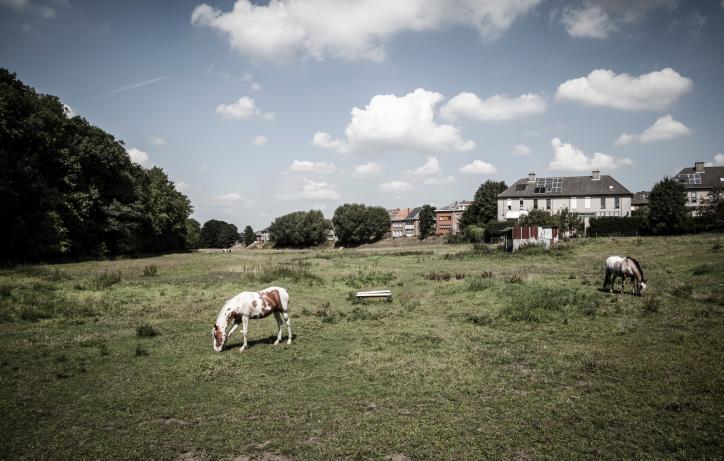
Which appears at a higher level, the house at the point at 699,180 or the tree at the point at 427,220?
the house at the point at 699,180

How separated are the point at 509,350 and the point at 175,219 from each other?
2795 inches

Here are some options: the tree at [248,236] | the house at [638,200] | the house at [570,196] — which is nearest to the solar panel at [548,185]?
the house at [570,196]

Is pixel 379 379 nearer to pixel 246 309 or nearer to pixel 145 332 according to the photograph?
pixel 246 309

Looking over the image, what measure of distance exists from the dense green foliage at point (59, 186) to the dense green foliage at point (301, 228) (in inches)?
2038

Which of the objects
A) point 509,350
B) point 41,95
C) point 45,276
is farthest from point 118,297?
point 41,95

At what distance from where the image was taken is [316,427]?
25.9 ft

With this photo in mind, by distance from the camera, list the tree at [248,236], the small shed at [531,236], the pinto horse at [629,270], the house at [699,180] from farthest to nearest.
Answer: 1. the tree at [248,236]
2. the house at [699,180]
3. the small shed at [531,236]
4. the pinto horse at [629,270]

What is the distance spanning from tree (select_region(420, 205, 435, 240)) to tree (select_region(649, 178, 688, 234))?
54414mm

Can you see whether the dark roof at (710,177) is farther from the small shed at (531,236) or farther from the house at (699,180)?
the small shed at (531,236)

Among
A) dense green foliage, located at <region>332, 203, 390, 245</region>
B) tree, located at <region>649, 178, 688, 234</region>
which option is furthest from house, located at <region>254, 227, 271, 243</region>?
tree, located at <region>649, 178, 688, 234</region>

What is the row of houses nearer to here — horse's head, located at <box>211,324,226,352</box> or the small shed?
the small shed

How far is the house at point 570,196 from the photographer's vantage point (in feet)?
247

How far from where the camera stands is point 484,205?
298 ft

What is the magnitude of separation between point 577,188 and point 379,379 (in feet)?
270
